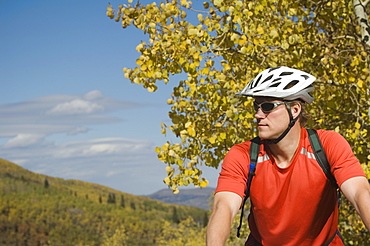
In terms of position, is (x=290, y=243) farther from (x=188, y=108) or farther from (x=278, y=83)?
(x=188, y=108)

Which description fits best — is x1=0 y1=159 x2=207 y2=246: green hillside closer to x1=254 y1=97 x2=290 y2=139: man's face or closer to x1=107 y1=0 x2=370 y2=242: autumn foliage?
x1=107 y1=0 x2=370 y2=242: autumn foliage

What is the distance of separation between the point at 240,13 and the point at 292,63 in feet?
5.75

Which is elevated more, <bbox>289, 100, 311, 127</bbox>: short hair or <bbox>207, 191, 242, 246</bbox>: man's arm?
<bbox>289, 100, 311, 127</bbox>: short hair

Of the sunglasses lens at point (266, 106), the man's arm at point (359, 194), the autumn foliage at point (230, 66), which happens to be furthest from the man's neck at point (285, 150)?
the autumn foliage at point (230, 66)

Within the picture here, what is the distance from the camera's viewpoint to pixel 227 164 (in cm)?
368

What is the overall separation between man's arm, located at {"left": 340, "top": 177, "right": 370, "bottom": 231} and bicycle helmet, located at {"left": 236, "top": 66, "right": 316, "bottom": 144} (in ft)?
2.16

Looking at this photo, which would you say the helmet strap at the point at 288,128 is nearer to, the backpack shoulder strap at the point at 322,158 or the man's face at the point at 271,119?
the man's face at the point at 271,119

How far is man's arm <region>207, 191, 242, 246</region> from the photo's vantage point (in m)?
3.19

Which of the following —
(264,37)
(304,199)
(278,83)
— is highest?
(264,37)

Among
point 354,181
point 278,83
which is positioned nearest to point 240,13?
point 278,83

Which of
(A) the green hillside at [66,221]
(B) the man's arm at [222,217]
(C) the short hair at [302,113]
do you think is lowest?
A: (B) the man's arm at [222,217]

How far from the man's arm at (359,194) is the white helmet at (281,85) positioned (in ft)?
2.64

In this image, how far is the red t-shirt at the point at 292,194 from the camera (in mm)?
3725

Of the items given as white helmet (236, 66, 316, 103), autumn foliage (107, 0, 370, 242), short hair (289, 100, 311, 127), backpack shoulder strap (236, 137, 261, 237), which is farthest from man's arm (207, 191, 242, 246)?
autumn foliage (107, 0, 370, 242)
